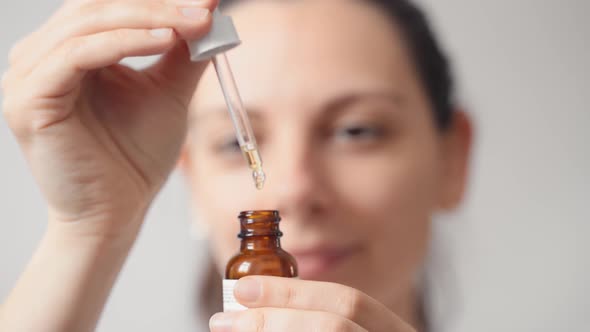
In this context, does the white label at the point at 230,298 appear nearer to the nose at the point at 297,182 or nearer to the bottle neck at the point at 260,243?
the bottle neck at the point at 260,243

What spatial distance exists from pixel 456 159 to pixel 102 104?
0.73m

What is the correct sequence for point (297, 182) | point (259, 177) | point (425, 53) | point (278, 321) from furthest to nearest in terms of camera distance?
point (425, 53), point (297, 182), point (259, 177), point (278, 321)

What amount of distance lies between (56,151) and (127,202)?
0.29ft

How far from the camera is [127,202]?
2.03ft

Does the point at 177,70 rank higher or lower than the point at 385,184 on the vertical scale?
higher

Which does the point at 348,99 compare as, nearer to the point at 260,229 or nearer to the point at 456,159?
the point at 456,159

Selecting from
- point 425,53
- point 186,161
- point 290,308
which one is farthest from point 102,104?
point 425,53

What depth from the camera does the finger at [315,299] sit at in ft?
1.47

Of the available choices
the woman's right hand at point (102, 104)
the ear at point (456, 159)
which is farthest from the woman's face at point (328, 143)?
the woman's right hand at point (102, 104)

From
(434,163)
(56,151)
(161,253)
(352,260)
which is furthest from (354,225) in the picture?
(161,253)

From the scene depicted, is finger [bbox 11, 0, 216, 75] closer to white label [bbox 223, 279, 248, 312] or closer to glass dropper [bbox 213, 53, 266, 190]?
glass dropper [bbox 213, 53, 266, 190]

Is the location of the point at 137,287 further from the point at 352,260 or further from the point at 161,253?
the point at 352,260

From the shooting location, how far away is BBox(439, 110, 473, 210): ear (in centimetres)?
113

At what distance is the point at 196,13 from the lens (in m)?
0.51
